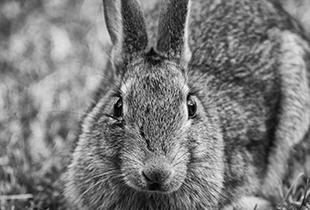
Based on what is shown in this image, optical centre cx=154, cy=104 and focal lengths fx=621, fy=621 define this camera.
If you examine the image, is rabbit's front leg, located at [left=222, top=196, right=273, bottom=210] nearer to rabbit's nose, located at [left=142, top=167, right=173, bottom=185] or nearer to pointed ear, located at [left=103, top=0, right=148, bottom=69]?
rabbit's nose, located at [left=142, top=167, right=173, bottom=185]

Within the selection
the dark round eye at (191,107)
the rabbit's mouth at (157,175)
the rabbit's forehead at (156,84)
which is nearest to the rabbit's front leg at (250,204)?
the dark round eye at (191,107)

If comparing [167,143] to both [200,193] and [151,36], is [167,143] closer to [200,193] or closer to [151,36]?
[200,193]

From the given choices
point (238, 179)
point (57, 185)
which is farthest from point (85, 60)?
point (238, 179)

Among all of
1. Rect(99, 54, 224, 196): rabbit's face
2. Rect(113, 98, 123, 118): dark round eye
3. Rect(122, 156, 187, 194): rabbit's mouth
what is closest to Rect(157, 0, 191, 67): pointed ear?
Rect(99, 54, 224, 196): rabbit's face

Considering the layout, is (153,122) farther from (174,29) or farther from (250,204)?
(250,204)

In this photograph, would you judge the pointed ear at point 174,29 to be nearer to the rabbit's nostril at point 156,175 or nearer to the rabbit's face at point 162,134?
the rabbit's face at point 162,134
